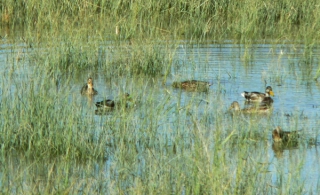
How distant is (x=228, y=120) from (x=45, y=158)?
2515 millimetres

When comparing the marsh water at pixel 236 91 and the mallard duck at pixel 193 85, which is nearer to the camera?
the marsh water at pixel 236 91

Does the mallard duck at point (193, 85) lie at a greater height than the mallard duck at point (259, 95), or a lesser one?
greater

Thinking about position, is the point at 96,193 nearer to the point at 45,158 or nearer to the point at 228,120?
the point at 45,158

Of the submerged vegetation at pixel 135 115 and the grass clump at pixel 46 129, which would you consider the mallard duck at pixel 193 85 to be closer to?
the submerged vegetation at pixel 135 115

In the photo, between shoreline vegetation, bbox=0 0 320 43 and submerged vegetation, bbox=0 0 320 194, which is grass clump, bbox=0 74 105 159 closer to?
submerged vegetation, bbox=0 0 320 194

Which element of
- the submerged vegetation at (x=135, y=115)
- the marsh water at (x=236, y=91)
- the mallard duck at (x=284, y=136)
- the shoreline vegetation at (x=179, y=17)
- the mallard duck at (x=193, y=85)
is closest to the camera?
the submerged vegetation at (x=135, y=115)

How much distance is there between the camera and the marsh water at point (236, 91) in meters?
8.12

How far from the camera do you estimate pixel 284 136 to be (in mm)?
8859

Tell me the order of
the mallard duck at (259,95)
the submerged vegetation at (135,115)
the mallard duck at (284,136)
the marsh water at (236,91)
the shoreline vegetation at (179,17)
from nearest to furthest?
the submerged vegetation at (135,115) < the marsh water at (236,91) < the mallard duck at (284,136) < the mallard duck at (259,95) < the shoreline vegetation at (179,17)

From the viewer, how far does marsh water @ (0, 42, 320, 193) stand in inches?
320

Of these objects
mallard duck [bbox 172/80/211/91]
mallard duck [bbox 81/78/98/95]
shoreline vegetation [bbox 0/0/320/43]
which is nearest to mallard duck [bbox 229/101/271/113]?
mallard duck [bbox 172/80/211/91]

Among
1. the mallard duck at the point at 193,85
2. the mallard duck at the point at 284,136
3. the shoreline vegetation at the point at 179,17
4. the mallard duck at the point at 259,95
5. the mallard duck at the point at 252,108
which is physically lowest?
the mallard duck at the point at 284,136

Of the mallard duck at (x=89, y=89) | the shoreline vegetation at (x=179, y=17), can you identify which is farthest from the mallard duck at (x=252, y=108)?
the shoreline vegetation at (x=179, y=17)

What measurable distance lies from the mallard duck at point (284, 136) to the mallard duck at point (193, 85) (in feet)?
9.08
